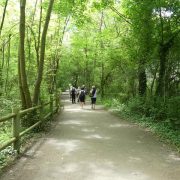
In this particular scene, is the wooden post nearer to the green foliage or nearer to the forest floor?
the forest floor

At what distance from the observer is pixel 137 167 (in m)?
7.92

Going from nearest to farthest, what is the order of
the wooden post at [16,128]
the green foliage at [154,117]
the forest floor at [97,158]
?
the forest floor at [97,158] → the wooden post at [16,128] → the green foliage at [154,117]

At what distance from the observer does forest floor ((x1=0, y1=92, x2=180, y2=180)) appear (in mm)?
7262

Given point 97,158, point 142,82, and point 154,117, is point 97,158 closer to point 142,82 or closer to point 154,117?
point 154,117

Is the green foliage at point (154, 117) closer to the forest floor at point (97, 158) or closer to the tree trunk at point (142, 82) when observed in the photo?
the forest floor at point (97, 158)

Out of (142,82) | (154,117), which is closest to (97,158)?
(154,117)

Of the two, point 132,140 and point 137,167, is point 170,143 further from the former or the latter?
point 137,167

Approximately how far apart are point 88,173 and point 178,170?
6.82 ft

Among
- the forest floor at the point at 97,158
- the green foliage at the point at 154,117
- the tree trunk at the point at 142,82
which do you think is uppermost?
the tree trunk at the point at 142,82

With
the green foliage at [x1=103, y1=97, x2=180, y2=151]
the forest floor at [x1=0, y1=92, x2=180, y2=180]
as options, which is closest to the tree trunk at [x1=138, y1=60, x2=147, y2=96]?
the green foliage at [x1=103, y1=97, x2=180, y2=151]

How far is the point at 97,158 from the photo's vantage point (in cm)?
878

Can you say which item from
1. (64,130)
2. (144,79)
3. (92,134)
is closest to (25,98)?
(64,130)

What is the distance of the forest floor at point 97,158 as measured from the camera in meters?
7.26

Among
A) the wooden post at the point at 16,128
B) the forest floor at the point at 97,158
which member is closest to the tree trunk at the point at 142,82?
the forest floor at the point at 97,158
